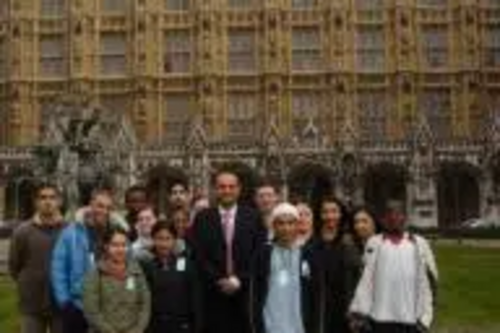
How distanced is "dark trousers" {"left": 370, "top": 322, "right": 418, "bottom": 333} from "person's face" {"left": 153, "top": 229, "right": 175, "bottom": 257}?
2345mm

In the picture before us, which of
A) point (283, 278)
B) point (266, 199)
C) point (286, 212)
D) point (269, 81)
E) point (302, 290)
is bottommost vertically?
point (302, 290)

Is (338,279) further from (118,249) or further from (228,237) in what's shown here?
(118,249)

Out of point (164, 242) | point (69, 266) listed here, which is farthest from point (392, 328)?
point (69, 266)

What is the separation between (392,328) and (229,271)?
1.86 m

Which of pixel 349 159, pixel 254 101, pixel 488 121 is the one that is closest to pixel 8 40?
pixel 254 101

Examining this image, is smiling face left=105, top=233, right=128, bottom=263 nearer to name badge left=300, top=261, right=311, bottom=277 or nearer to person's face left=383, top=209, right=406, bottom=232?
name badge left=300, top=261, right=311, bottom=277

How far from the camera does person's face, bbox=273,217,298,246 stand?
1212cm

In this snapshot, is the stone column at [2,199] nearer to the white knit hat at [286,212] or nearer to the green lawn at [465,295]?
the green lawn at [465,295]

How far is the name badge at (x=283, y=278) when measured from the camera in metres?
12.2

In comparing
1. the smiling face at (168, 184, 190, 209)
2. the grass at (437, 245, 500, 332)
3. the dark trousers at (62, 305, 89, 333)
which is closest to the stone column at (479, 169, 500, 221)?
the grass at (437, 245, 500, 332)

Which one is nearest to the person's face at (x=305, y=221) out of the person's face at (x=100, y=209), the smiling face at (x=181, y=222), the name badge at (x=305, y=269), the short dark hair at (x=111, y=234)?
the name badge at (x=305, y=269)

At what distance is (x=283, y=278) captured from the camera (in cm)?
1223

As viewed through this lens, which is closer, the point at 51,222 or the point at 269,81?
the point at 51,222

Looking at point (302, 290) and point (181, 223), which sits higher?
point (181, 223)
